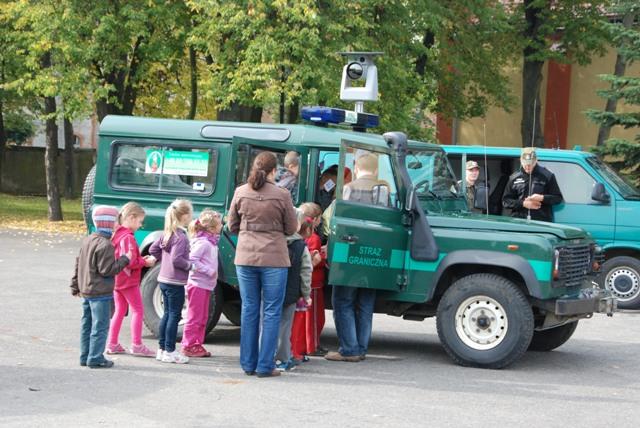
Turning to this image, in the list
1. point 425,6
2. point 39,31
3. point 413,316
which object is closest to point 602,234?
point 413,316

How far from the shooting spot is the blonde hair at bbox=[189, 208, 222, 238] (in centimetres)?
982

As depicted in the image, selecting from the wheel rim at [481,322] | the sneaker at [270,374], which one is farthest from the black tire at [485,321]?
the sneaker at [270,374]

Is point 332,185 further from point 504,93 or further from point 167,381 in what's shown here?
point 504,93

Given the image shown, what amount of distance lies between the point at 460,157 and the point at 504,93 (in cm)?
2153

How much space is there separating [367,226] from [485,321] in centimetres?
134

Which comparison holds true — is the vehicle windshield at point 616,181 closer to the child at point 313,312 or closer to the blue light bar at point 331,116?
the blue light bar at point 331,116

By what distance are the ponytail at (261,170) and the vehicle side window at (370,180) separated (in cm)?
104

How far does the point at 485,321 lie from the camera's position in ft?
32.6

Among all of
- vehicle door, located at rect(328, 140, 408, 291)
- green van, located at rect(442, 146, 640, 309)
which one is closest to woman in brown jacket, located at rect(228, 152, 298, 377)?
vehicle door, located at rect(328, 140, 408, 291)

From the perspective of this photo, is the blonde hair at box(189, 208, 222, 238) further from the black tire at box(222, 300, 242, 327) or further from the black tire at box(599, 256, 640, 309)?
the black tire at box(599, 256, 640, 309)

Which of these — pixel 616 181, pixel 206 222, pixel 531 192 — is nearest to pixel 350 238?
pixel 206 222

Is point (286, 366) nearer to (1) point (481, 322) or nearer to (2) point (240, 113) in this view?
(1) point (481, 322)

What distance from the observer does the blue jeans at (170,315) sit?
9.71m

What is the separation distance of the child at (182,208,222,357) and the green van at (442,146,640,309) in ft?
19.0
